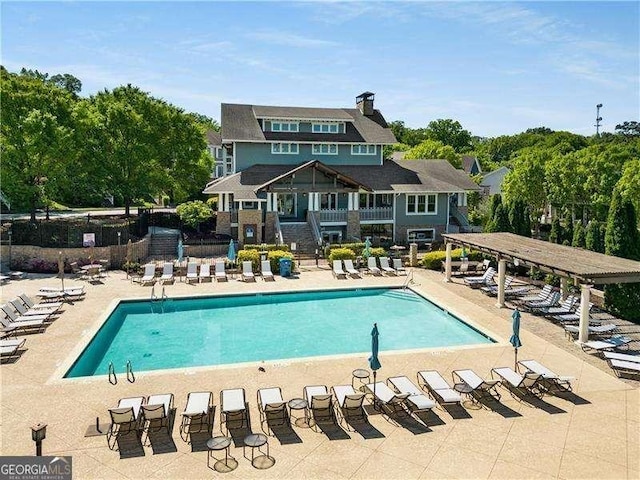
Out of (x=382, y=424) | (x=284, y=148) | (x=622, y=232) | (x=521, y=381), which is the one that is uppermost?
(x=284, y=148)

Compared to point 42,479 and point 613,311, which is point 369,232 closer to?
point 613,311

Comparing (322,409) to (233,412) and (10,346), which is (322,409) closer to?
(233,412)

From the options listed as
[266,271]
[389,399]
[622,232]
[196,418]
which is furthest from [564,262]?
[266,271]

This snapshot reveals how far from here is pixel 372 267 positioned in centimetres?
3108

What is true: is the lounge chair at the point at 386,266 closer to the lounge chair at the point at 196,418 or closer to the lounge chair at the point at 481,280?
the lounge chair at the point at 481,280

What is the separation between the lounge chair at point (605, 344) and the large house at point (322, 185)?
835 inches

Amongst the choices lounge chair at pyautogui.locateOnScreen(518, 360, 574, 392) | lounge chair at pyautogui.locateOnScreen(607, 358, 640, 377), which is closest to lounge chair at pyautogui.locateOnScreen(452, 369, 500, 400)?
lounge chair at pyautogui.locateOnScreen(518, 360, 574, 392)

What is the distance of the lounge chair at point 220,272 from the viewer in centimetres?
2828

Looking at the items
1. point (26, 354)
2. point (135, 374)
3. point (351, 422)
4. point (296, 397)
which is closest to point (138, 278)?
point (26, 354)

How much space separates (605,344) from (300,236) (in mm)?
22856

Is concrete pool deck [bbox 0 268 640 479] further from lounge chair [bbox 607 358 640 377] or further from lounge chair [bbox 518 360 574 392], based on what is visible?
lounge chair [bbox 518 360 574 392]

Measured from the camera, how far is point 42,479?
9.83 m

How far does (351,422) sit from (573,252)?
1445cm

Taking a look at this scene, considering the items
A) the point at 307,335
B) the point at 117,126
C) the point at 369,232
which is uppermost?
the point at 117,126
